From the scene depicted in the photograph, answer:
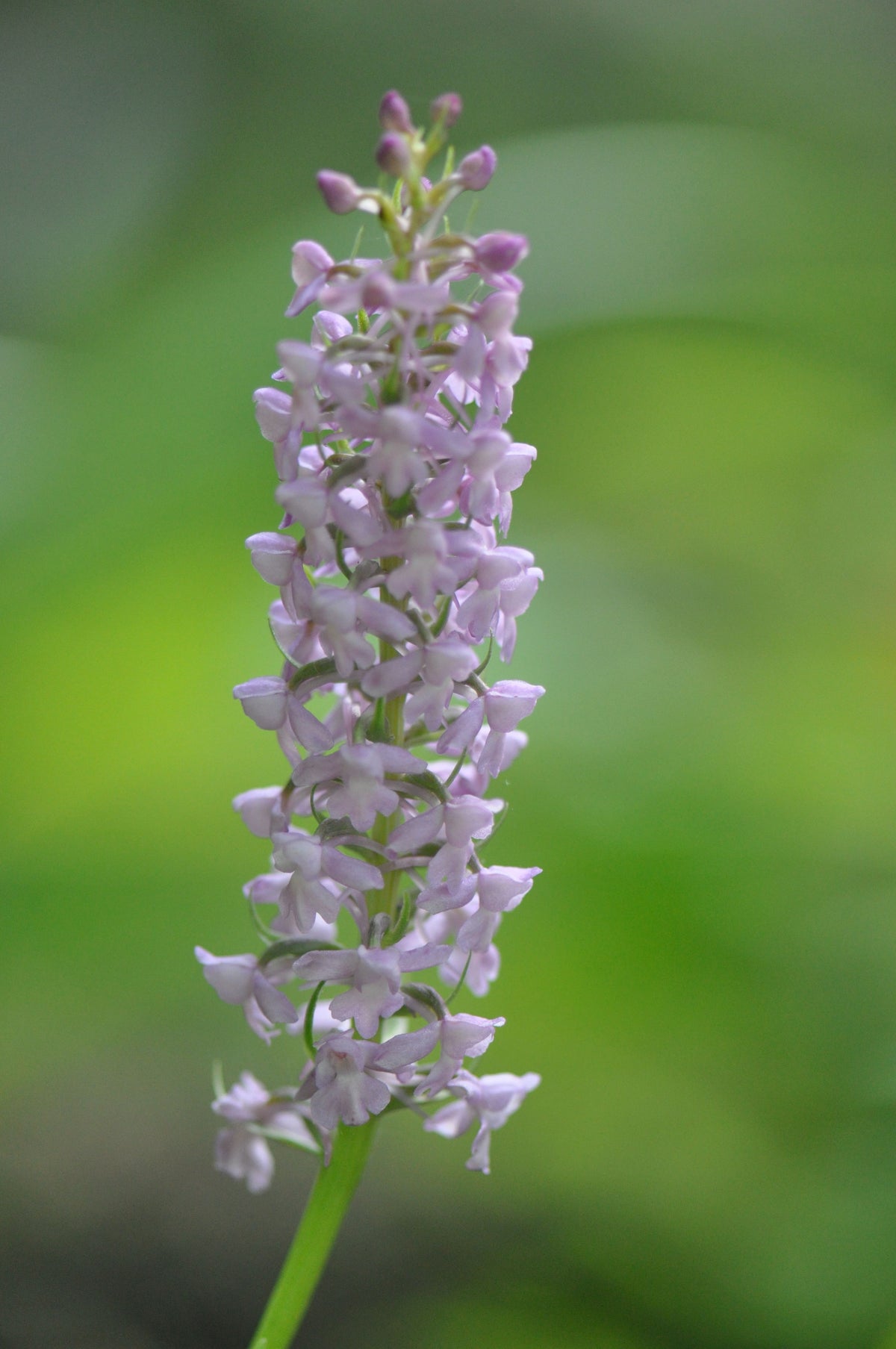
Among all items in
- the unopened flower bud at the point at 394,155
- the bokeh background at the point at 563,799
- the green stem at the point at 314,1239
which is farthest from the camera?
the bokeh background at the point at 563,799

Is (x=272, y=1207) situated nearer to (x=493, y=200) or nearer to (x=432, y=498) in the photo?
(x=432, y=498)

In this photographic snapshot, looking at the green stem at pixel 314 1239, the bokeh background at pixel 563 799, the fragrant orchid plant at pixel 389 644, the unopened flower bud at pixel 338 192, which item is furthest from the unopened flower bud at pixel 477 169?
the bokeh background at pixel 563 799

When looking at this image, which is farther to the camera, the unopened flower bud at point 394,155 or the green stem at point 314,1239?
the green stem at point 314,1239

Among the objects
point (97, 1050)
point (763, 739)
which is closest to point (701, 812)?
point (763, 739)

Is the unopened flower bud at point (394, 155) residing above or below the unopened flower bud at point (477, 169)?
below

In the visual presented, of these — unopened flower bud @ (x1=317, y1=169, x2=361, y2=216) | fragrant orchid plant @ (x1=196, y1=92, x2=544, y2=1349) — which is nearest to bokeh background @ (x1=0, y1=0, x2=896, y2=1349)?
fragrant orchid plant @ (x1=196, y1=92, x2=544, y2=1349)

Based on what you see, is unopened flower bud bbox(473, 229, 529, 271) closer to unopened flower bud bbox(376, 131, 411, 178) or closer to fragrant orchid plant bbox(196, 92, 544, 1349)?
fragrant orchid plant bbox(196, 92, 544, 1349)

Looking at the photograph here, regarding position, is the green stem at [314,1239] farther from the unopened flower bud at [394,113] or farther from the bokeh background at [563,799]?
the unopened flower bud at [394,113]
